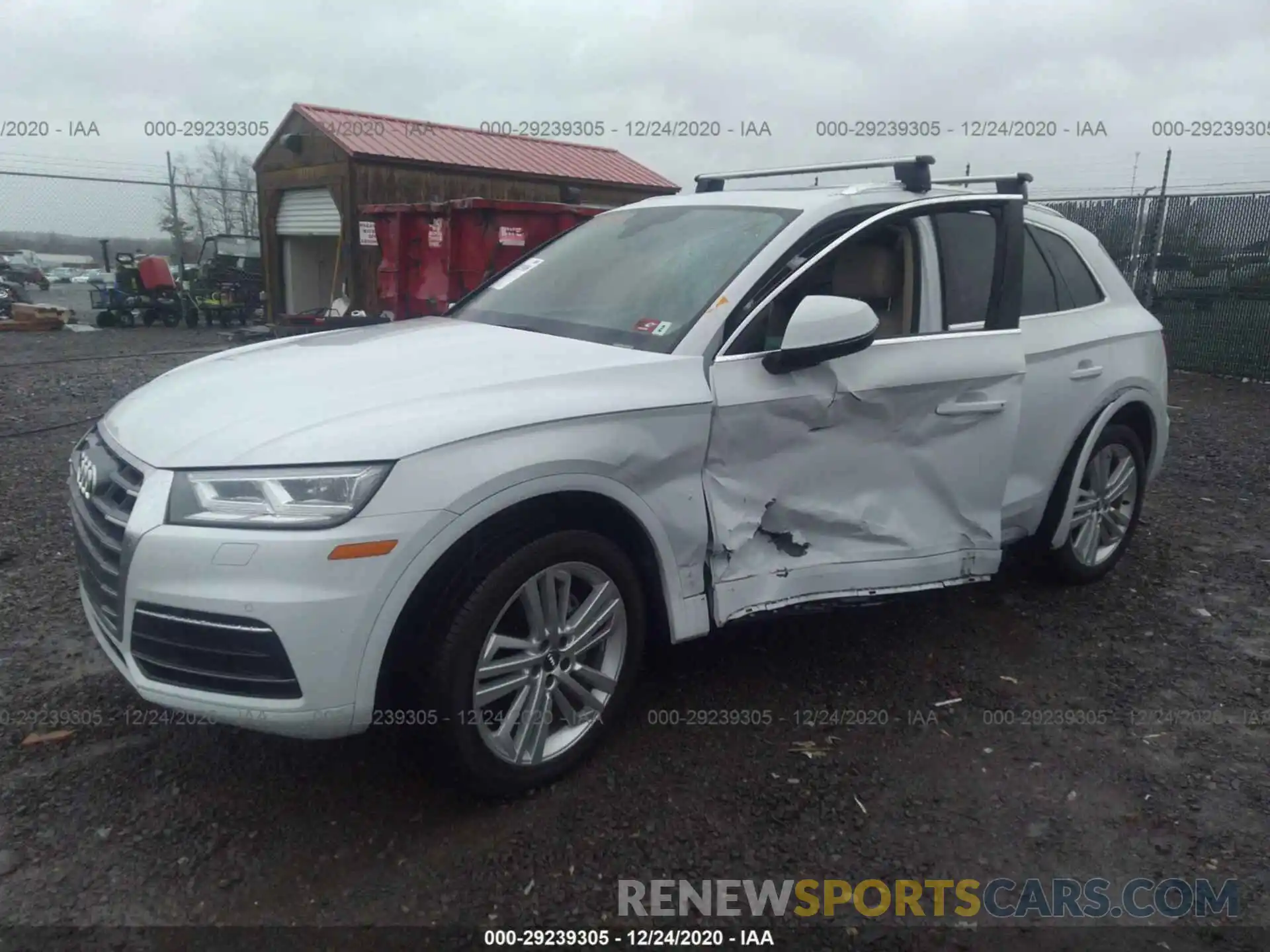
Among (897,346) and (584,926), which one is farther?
(897,346)

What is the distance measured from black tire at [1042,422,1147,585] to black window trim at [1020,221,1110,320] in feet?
1.87

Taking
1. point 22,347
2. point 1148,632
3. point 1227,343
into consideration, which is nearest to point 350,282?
point 22,347

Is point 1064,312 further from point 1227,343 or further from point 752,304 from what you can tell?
point 1227,343

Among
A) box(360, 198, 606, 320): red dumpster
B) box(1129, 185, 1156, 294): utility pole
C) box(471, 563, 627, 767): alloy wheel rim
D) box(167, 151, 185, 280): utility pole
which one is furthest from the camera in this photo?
box(167, 151, 185, 280): utility pole

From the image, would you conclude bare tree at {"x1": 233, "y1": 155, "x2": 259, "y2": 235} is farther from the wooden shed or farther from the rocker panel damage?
the rocker panel damage

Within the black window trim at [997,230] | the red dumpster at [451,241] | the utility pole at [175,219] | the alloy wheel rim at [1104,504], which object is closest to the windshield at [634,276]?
the black window trim at [997,230]

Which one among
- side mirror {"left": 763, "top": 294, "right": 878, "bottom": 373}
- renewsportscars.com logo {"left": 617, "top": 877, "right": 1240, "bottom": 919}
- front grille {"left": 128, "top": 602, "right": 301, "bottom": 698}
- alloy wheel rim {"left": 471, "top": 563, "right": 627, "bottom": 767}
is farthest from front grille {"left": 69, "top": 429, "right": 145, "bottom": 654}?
side mirror {"left": 763, "top": 294, "right": 878, "bottom": 373}

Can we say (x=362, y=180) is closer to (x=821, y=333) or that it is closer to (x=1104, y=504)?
(x=1104, y=504)

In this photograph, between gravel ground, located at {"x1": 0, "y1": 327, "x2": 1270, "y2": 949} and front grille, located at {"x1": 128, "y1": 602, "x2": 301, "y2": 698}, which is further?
gravel ground, located at {"x1": 0, "y1": 327, "x2": 1270, "y2": 949}

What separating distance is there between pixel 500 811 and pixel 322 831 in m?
0.49

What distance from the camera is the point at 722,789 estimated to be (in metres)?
2.94

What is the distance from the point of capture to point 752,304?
3168 mm

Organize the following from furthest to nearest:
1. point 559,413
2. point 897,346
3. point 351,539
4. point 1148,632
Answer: point 1148,632 < point 897,346 < point 559,413 < point 351,539

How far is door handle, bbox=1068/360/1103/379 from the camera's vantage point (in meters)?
4.14
